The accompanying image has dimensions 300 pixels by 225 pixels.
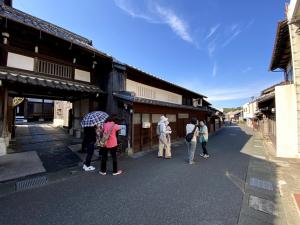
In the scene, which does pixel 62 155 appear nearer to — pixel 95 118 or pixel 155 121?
pixel 95 118

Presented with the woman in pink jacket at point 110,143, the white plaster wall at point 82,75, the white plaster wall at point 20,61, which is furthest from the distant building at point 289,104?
the white plaster wall at point 20,61

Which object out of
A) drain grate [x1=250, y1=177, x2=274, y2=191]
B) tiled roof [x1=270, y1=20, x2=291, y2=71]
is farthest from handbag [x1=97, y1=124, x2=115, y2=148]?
tiled roof [x1=270, y1=20, x2=291, y2=71]

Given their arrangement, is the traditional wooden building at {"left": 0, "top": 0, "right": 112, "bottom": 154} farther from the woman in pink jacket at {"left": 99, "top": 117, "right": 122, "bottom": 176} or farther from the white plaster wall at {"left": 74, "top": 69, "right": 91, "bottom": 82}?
the woman in pink jacket at {"left": 99, "top": 117, "right": 122, "bottom": 176}

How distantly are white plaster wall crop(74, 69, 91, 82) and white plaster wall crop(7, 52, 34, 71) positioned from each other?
6.71ft

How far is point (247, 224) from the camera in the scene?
3551 mm

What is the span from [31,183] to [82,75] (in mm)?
5839

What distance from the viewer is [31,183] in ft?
17.6

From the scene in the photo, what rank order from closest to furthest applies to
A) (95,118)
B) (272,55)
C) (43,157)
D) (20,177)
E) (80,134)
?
(20,177) → (95,118) → (43,157) → (272,55) → (80,134)

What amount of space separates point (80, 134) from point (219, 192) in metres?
10.2

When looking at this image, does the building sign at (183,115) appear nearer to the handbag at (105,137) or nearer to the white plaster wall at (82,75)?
the white plaster wall at (82,75)

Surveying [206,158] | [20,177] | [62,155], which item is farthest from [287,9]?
[20,177]

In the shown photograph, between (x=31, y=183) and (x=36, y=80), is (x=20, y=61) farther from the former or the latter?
(x=31, y=183)

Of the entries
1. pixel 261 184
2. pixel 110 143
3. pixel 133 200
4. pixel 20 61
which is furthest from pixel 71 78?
pixel 261 184

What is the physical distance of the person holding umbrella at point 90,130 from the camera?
675 centimetres
